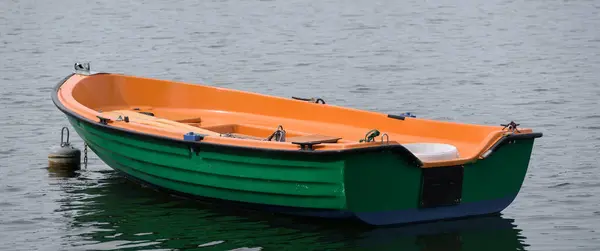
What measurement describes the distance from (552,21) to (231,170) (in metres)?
27.5

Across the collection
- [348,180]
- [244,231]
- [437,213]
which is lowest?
[244,231]

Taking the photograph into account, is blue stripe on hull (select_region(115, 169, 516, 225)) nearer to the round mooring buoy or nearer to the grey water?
the grey water

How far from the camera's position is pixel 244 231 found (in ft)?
52.9

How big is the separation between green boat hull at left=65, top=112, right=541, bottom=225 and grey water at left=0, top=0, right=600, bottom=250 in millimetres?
264

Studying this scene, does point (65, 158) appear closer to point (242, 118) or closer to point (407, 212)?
point (242, 118)

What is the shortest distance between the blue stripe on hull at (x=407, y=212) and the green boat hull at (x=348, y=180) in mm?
11

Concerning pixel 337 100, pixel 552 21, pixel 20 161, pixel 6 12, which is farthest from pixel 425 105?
pixel 6 12

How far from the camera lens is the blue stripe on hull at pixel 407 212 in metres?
15.5

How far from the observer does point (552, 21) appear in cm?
4219

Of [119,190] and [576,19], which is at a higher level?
[576,19]

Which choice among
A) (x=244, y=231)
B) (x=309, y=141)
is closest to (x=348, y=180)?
(x=309, y=141)

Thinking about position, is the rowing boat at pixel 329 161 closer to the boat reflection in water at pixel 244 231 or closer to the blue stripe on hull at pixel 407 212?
the blue stripe on hull at pixel 407 212

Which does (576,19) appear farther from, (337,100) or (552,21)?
(337,100)

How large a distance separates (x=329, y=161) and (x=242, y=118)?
4628mm
